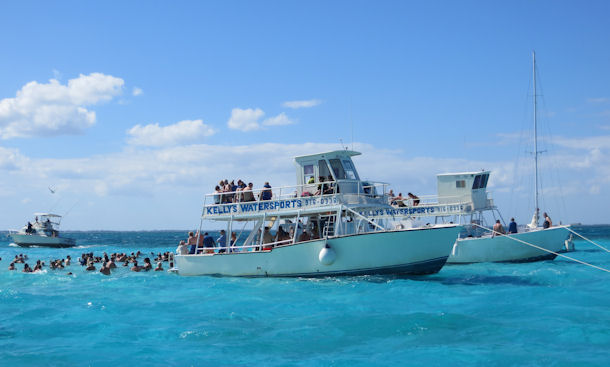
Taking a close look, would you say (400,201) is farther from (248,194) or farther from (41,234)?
(41,234)

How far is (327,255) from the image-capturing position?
65.9ft

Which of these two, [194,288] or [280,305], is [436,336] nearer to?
[280,305]

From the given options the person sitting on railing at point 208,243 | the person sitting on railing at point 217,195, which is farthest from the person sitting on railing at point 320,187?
the person sitting on railing at point 208,243

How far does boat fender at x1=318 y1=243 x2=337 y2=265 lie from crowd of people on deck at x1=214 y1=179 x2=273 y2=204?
3.94m

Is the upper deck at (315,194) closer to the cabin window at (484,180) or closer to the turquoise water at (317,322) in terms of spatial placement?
the turquoise water at (317,322)

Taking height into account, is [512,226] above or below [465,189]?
below

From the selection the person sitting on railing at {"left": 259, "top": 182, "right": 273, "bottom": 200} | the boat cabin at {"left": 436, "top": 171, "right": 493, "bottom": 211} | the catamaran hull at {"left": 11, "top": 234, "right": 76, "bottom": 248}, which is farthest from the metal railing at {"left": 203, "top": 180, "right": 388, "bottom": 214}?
the catamaran hull at {"left": 11, "top": 234, "right": 76, "bottom": 248}

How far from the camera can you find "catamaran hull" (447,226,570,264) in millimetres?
29328

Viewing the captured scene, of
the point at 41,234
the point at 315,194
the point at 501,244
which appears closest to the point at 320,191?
the point at 315,194

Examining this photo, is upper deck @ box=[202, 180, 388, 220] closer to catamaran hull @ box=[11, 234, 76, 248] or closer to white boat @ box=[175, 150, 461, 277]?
white boat @ box=[175, 150, 461, 277]

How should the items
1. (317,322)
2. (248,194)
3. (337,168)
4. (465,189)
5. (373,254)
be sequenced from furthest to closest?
(465,189) < (248,194) < (337,168) < (373,254) < (317,322)

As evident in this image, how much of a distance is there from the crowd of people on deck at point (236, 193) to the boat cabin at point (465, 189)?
13.4 metres

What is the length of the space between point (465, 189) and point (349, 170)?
41.9 ft

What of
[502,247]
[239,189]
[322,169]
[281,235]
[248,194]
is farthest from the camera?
[502,247]
